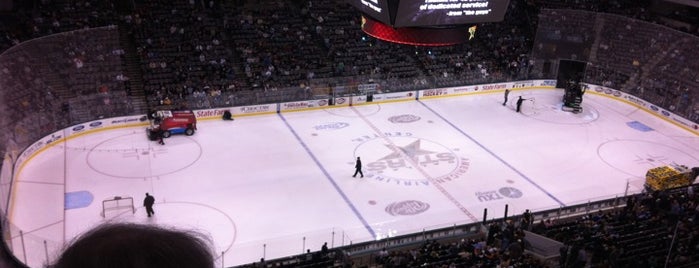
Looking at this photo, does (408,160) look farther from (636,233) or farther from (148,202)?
(148,202)

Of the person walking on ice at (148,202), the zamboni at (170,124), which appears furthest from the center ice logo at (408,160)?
the person walking on ice at (148,202)

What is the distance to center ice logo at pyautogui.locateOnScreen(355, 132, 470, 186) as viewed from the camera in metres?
20.3

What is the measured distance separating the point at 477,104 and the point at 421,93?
2797mm

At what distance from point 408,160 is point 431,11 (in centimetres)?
847

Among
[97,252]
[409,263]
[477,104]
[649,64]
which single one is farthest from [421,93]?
[97,252]

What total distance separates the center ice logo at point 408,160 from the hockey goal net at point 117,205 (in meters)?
7.64

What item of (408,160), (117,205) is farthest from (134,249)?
(408,160)

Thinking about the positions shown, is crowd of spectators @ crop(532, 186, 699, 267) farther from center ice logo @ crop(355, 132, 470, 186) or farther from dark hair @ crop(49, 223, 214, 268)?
dark hair @ crop(49, 223, 214, 268)

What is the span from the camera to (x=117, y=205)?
1703 centimetres

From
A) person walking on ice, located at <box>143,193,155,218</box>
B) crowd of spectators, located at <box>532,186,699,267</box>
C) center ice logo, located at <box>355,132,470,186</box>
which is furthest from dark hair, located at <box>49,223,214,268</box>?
center ice logo, located at <box>355,132,470,186</box>

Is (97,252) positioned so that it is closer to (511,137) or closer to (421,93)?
(511,137)

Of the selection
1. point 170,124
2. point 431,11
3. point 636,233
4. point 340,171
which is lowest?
point 340,171

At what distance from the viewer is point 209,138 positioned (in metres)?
23.2

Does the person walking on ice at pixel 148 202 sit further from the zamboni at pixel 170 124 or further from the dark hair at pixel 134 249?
the dark hair at pixel 134 249
